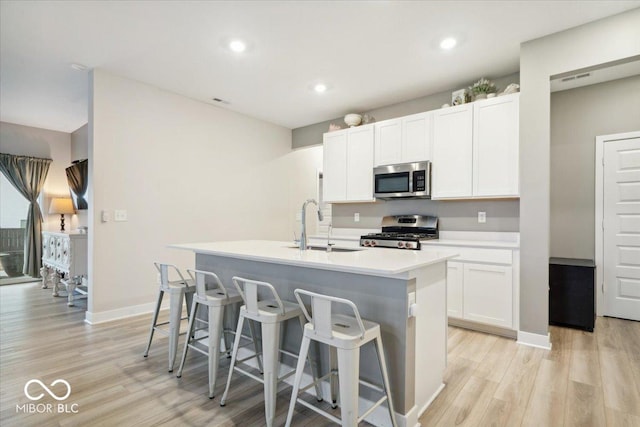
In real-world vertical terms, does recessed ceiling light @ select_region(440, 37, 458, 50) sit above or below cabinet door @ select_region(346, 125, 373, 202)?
above

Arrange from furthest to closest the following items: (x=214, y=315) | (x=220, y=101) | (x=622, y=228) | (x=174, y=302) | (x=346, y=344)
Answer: (x=220, y=101)
(x=622, y=228)
(x=174, y=302)
(x=214, y=315)
(x=346, y=344)

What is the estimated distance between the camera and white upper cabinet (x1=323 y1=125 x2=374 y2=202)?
436 cm

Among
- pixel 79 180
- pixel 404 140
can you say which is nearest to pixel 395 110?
pixel 404 140

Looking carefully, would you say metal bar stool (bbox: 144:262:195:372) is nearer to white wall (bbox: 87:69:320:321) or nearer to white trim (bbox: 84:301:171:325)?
white trim (bbox: 84:301:171:325)

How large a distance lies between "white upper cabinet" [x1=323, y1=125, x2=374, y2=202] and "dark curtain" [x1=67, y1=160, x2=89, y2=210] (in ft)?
13.3

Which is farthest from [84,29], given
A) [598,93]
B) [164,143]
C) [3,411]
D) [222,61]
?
[598,93]

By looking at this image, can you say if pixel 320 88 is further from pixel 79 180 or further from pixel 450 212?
pixel 79 180

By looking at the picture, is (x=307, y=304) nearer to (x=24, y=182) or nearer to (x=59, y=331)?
(x=59, y=331)

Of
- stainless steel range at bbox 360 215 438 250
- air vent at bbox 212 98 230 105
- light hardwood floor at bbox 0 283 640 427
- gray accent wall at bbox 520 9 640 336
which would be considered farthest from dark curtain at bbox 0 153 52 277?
gray accent wall at bbox 520 9 640 336

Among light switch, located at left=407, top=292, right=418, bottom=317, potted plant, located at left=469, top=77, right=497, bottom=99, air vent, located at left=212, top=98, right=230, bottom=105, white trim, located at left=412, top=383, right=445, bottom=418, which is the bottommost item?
white trim, located at left=412, top=383, right=445, bottom=418

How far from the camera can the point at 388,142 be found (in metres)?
4.13

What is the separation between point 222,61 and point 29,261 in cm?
506

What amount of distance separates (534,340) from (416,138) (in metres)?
2.36

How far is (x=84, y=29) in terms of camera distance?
271cm
